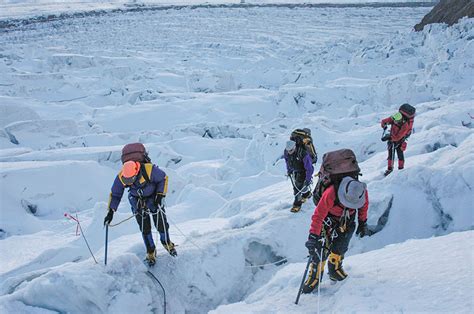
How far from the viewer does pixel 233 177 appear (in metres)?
9.31

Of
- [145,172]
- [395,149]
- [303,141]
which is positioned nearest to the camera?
[145,172]

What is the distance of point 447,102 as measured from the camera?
420 inches

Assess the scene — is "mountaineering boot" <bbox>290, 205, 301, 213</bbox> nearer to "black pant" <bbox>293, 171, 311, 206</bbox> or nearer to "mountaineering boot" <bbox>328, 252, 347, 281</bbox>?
"black pant" <bbox>293, 171, 311, 206</bbox>

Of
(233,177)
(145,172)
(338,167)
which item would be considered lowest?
(233,177)

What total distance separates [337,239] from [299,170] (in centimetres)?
174

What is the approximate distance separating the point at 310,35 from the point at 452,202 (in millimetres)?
33801

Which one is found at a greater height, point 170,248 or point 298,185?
point 298,185

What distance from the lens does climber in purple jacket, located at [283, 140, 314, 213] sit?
484 cm

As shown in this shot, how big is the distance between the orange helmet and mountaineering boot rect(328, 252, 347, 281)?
6.97 ft

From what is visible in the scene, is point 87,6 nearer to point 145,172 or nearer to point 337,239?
point 145,172

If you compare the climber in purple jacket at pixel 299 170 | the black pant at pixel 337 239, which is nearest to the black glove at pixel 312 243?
the black pant at pixel 337 239

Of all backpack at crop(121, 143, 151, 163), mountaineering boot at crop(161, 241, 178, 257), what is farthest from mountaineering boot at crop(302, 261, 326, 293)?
backpack at crop(121, 143, 151, 163)

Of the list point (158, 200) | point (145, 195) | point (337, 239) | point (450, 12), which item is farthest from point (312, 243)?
point (450, 12)

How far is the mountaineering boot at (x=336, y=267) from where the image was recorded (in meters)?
3.39
